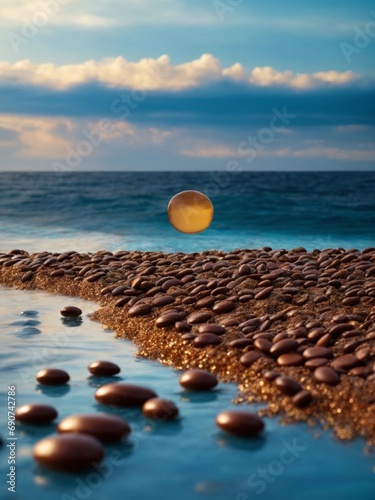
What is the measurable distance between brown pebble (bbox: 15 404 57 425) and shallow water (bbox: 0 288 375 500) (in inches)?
2.0

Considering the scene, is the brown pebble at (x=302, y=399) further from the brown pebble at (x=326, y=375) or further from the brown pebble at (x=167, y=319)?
the brown pebble at (x=167, y=319)

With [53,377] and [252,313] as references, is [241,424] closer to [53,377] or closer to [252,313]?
[53,377]

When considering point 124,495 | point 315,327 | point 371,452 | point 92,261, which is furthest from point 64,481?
point 92,261

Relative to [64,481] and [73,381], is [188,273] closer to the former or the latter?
[73,381]

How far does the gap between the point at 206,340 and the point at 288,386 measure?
1090mm

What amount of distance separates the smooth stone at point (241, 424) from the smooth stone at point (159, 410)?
318 millimetres

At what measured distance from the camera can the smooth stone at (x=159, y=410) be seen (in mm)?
3795

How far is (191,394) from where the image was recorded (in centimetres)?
423

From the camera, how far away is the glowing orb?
902 centimetres

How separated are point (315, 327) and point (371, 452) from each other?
1.86 metres

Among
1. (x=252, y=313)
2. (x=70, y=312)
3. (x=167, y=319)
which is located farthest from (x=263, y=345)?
(x=70, y=312)

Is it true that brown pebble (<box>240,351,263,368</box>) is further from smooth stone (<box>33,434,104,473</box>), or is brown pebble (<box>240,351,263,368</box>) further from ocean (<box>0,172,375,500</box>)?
smooth stone (<box>33,434,104,473</box>)

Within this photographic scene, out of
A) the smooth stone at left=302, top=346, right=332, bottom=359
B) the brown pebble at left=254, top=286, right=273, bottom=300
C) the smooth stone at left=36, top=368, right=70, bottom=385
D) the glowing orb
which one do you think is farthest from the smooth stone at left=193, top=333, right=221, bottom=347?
the glowing orb

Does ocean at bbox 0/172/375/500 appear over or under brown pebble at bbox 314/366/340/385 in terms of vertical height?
under
